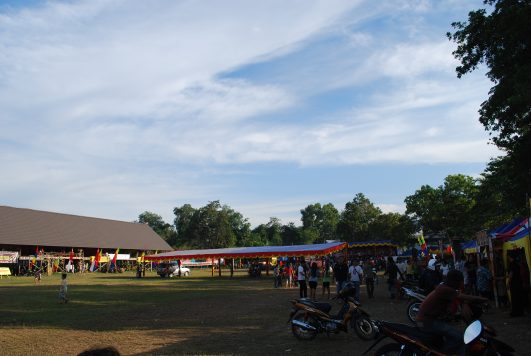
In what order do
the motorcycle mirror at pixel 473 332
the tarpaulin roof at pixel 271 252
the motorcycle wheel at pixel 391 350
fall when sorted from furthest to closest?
the tarpaulin roof at pixel 271 252 < the motorcycle wheel at pixel 391 350 < the motorcycle mirror at pixel 473 332

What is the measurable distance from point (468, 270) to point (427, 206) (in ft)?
149

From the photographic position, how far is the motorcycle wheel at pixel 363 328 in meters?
10.4

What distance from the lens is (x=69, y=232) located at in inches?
2638

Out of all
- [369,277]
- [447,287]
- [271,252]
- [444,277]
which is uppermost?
[447,287]

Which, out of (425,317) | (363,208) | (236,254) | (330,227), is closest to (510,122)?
(425,317)

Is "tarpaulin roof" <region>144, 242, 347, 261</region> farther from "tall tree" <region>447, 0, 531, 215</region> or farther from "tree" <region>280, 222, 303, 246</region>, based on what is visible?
"tree" <region>280, 222, 303, 246</region>

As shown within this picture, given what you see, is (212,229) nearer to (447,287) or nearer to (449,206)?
(449,206)

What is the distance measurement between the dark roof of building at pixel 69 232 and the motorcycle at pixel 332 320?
5435cm

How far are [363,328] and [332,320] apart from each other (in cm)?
73

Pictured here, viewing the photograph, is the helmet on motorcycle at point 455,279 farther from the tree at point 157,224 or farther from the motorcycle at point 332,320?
the tree at point 157,224

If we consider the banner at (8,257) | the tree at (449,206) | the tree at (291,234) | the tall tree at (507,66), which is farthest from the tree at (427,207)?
the tree at (291,234)

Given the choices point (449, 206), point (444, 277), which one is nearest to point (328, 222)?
point (449, 206)

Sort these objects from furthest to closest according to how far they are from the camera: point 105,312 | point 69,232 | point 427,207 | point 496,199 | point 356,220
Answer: point 356,220, point 69,232, point 427,207, point 496,199, point 105,312

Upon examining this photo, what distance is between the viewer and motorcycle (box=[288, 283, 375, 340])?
1036cm
